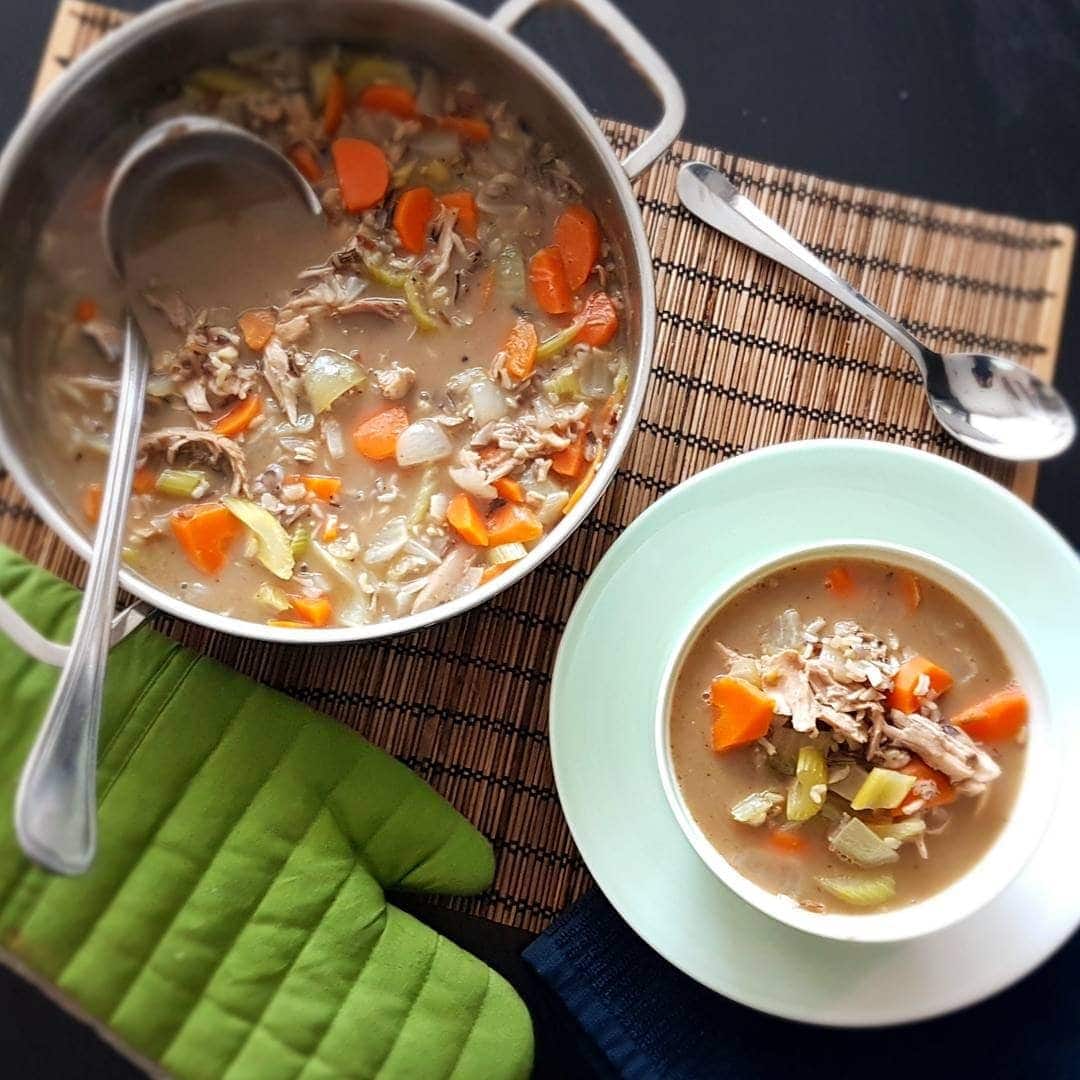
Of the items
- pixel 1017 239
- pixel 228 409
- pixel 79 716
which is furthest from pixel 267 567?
pixel 1017 239

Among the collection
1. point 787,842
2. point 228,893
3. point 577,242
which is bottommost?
point 228,893

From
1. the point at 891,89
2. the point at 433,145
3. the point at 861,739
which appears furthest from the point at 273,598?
the point at 891,89

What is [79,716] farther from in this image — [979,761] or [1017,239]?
[1017,239]

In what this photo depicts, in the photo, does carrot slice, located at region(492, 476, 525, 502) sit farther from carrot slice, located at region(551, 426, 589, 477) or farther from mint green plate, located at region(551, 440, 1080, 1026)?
mint green plate, located at region(551, 440, 1080, 1026)

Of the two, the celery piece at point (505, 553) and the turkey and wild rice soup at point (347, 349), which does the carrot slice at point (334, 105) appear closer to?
the turkey and wild rice soup at point (347, 349)

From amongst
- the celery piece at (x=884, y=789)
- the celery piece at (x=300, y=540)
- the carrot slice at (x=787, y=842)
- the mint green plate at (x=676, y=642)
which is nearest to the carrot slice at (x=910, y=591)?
the mint green plate at (x=676, y=642)

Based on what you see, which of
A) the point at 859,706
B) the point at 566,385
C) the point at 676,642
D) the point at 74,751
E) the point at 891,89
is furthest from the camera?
the point at 891,89

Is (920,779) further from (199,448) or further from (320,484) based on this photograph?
(199,448)
